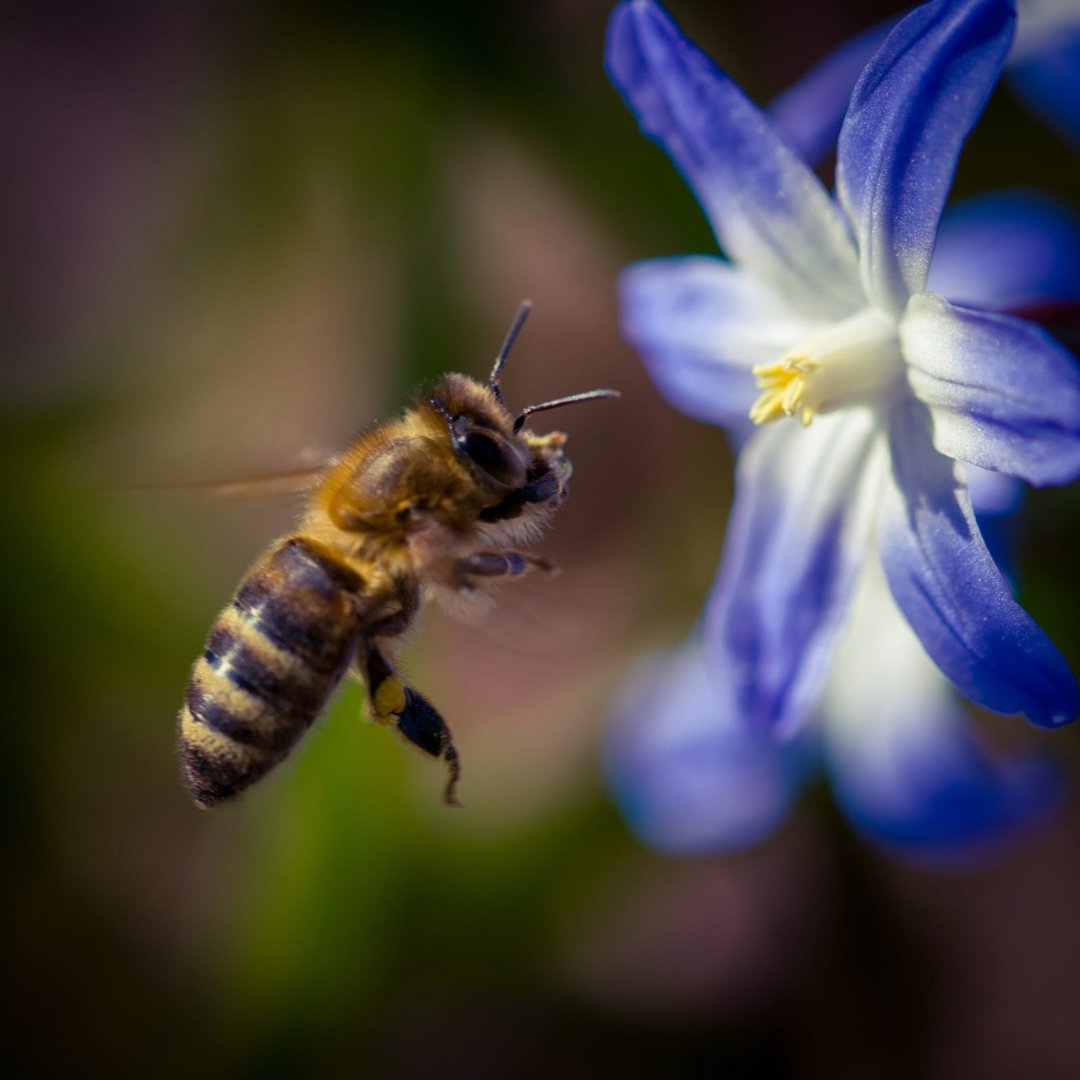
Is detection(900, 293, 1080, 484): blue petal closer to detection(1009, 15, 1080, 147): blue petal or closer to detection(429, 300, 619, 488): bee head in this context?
detection(429, 300, 619, 488): bee head

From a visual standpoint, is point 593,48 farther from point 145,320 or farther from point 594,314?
point 145,320

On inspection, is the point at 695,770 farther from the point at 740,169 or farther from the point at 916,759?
the point at 740,169

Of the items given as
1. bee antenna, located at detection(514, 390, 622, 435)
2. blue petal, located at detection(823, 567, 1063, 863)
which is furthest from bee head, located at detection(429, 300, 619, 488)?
blue petal, located at detection(823, 567, 1063, 863)

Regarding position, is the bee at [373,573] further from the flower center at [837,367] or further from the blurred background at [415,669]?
the blurred background at [415,669]

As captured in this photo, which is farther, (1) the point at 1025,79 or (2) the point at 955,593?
(1) the point at 1025,79

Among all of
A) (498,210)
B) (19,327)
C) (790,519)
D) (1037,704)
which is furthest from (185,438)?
(1037,704)

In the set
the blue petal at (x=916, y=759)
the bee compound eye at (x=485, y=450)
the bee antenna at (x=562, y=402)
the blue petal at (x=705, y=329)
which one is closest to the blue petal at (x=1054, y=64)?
the blue petal at (x=705, y=329)

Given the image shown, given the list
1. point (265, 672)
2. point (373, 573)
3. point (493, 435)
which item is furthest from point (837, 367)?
point (265, 672)
